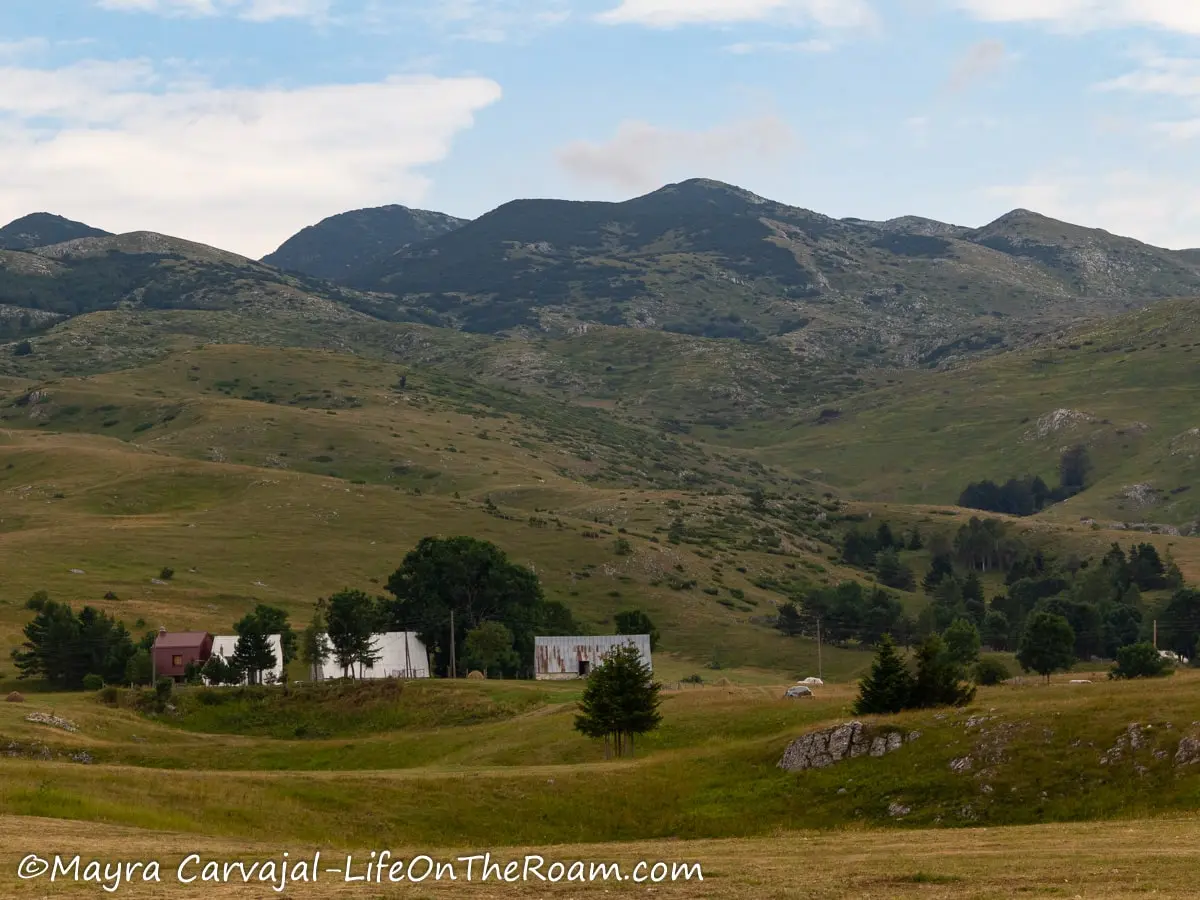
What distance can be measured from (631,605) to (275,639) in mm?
56021

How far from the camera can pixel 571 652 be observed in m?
120

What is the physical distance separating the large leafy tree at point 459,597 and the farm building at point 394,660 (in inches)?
53.3

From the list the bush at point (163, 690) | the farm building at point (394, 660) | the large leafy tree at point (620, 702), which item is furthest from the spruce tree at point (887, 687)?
the farm building at point (394, 660)

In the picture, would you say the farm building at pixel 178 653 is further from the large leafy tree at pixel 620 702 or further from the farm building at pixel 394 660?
the large leafy tree at pixel 620 702

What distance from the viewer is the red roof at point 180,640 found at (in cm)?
11044

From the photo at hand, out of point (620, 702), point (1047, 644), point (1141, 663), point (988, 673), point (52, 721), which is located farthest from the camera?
point (1047, 644)

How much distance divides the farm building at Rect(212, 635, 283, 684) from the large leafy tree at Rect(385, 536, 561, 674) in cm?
1129

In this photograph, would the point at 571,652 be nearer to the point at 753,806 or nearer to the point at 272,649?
the point at 272,649

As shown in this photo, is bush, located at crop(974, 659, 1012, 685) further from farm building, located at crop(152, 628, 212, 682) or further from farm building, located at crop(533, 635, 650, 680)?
farm building, located at crop(152, 628, 212, 682)

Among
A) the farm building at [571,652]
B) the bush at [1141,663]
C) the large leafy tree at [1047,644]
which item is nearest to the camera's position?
the bush at [1141,663]

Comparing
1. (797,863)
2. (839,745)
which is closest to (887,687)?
(839,745)

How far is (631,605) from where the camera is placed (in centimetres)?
16162

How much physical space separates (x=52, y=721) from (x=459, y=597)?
5007 cm

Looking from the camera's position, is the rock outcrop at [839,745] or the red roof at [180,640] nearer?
the rock outcrop at [839,745]
